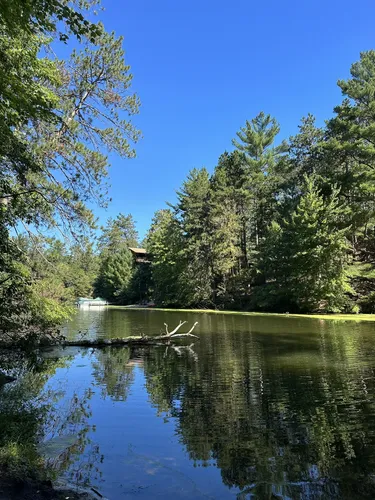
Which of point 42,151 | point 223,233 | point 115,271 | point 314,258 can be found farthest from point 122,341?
point 115,271

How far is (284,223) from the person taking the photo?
138 feet

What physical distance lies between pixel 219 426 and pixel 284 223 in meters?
36.4

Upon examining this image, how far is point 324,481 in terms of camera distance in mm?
5289

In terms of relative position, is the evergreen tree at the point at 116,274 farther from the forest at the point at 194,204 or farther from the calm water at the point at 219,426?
the calm water at the point at 219,426

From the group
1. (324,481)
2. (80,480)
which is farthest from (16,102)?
(324,481)

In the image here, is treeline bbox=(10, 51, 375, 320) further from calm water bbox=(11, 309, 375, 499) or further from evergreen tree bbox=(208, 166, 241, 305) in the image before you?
calm water bbox=(11, 309, 375, 499)

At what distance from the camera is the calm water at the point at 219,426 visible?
5.38 m

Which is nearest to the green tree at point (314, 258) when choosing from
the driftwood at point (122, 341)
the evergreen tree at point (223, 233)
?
the evergreen tree at point (223, 233)

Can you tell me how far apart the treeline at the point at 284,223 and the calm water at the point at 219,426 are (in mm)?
22256

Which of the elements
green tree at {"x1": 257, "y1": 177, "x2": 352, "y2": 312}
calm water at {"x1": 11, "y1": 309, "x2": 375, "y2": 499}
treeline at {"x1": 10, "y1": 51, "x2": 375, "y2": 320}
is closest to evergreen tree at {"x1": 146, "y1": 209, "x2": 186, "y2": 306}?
treeline at {"x1": 10, "y1": 51, "x2": 375, "y2": 320}

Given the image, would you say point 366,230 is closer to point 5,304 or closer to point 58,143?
point 58,143

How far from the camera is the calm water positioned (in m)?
5.38

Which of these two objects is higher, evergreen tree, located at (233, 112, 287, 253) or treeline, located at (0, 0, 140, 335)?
evergreen tree, located at (233, 112, 287, 253)

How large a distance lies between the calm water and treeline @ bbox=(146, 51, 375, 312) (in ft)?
73.0
